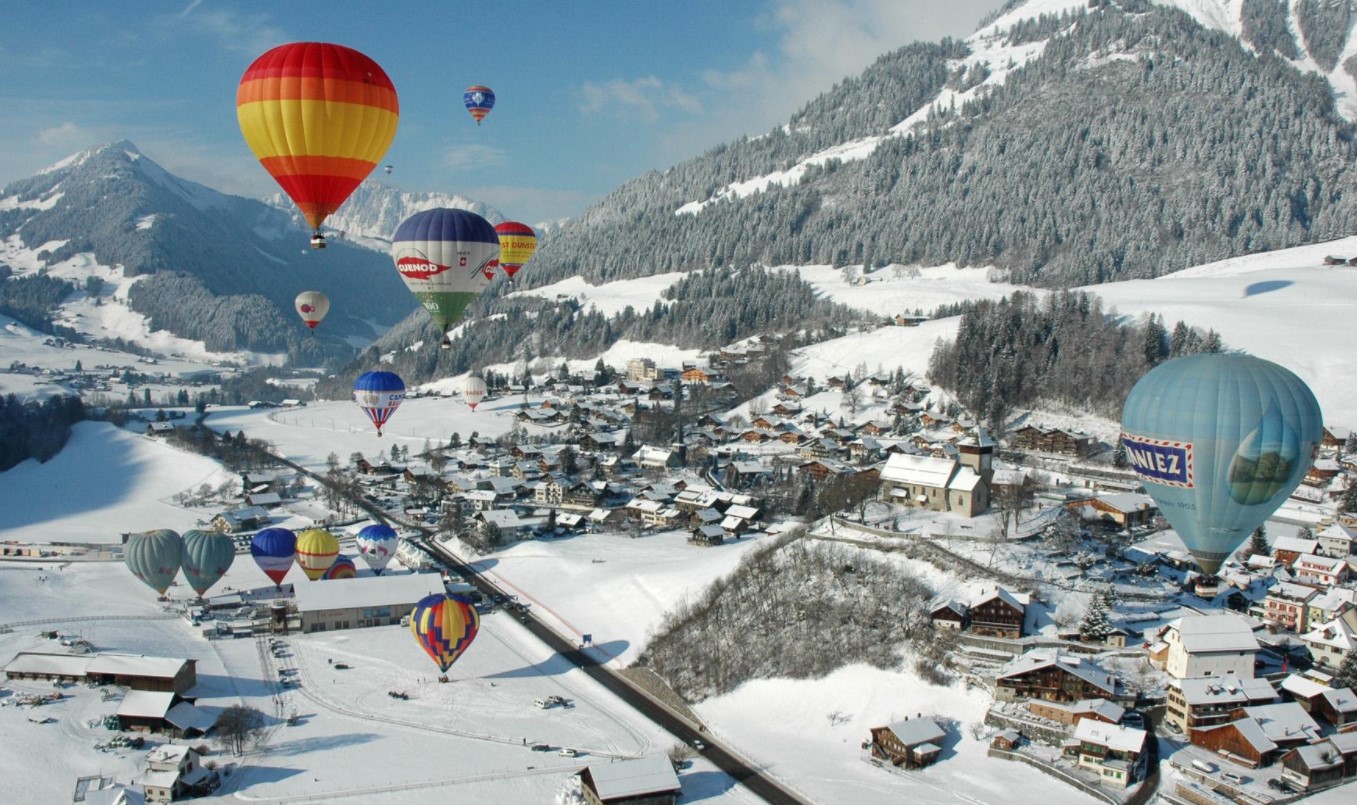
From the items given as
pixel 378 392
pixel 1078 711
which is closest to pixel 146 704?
pixel 378 392

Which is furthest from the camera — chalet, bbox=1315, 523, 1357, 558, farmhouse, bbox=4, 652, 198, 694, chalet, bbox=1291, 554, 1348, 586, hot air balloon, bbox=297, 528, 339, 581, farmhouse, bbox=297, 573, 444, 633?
hot air balloon, bbox=297, 528, 339, 581

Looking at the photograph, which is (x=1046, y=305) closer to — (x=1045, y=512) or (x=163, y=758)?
(x=1045, y=512)

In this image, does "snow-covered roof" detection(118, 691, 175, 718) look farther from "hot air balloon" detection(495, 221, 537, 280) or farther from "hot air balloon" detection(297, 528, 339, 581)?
"hot air balloon" detection(495, 221, 537, 280)

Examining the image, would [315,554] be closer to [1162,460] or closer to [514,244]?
[514,244]

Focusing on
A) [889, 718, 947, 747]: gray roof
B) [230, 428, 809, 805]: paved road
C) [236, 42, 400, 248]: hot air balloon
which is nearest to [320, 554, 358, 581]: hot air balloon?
[230, 428, 809, 805]: paved road

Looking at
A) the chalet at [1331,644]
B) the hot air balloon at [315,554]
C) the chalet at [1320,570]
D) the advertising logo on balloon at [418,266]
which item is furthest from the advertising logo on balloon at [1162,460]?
the hot air balloon at [315,554]

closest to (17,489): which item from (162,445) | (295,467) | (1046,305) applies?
(162,445)
